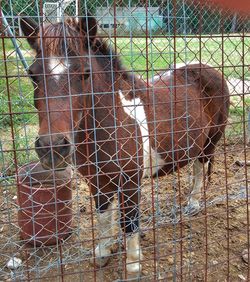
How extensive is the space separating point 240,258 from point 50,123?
203 centimetres

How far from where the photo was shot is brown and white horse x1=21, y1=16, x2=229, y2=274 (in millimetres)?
1966

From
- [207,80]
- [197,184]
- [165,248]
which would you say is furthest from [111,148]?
[197,184]

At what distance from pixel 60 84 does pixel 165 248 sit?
1900 mm

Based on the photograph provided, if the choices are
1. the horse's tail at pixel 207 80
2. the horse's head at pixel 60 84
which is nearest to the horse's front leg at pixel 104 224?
the horse's head at pixel 60 84

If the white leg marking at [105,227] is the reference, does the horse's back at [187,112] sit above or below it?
above

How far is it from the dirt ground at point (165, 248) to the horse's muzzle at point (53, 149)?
1.69 feet

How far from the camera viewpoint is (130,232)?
278 centimetres

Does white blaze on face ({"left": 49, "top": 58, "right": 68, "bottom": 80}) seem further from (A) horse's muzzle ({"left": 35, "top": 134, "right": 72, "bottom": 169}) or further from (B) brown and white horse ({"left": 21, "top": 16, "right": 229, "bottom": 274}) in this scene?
(A) horse's muzzle ({"left": 35, "top": 134, "right": 72, "bottom": 169})

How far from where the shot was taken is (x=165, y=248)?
319cm

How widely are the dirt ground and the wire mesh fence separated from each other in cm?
1

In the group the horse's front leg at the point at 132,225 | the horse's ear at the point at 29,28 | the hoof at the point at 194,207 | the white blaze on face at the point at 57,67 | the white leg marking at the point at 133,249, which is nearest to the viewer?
the white blaze on face at the point at 57,67

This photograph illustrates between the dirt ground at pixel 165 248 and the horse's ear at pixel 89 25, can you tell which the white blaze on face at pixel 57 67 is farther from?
the dirt ground at pixel 165 248

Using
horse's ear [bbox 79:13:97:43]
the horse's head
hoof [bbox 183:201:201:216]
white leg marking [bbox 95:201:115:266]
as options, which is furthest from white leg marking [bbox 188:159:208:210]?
horse's ear [bbox 79:13:97:43]

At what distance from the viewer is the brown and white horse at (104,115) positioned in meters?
1.97
